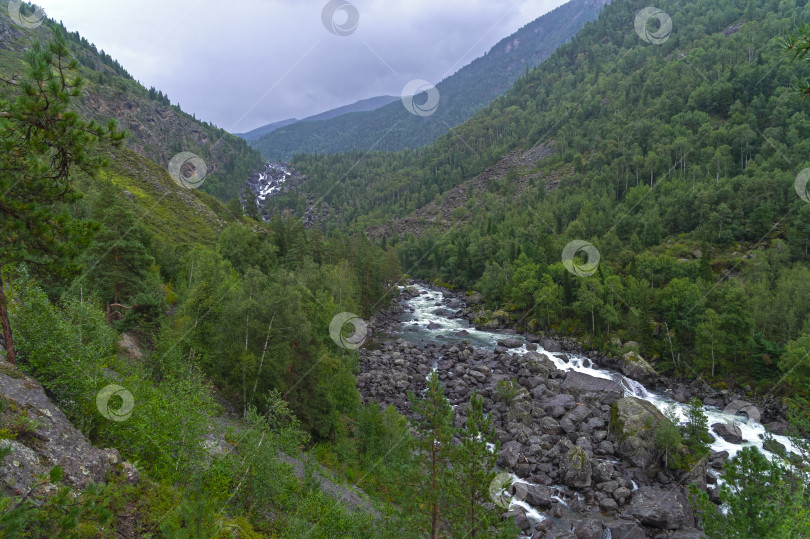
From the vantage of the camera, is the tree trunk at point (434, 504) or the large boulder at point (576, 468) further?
the large boulder at point (576, 468)

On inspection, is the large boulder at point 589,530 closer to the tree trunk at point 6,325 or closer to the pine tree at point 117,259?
the tree trunk at point 6,325

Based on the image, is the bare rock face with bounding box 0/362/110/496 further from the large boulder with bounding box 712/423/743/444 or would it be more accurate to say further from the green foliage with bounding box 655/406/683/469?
the large boulder with bounding box 712/423/743/444

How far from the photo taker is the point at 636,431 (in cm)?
3123

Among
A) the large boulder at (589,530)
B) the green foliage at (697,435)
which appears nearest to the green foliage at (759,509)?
the large boulder at (589,530)

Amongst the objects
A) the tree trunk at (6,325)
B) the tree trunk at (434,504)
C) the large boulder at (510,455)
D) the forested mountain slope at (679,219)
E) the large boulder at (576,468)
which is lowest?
the tree trunk at (6,325)

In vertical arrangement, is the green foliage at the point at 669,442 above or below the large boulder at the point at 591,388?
below

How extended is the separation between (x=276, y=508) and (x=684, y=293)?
190 feet

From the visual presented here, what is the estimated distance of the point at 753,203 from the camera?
75.8 metres

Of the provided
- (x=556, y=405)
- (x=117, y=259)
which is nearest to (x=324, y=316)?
(x=117, y=259)

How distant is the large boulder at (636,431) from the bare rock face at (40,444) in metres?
33.8

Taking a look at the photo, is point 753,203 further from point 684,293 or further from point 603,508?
point 603,508

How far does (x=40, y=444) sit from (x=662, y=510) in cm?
3043

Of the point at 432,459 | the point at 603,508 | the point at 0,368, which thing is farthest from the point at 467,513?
the point at 603,508

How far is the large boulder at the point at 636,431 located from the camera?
29.6 m
